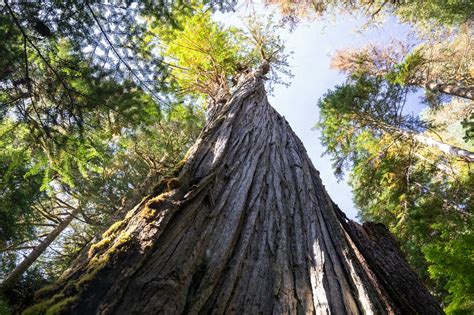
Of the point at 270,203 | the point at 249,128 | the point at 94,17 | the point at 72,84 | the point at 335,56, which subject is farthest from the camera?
the point at 335,56

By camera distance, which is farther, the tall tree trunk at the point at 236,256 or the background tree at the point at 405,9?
the background tree at the point at 405,9

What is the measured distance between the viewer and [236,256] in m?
2.05

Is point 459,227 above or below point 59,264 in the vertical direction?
above

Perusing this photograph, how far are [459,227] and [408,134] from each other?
2.46 meters

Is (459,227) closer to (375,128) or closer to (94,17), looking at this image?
(375,128)

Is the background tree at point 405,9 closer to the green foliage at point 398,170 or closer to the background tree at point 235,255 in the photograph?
the green foliage at point 398,170

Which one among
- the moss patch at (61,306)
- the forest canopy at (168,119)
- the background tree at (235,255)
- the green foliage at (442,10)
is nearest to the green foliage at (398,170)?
the forest canopy at (168,119)

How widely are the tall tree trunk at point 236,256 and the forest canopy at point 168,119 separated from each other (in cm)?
35

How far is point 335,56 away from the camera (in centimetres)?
1373

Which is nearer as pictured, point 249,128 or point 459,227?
point 249,128

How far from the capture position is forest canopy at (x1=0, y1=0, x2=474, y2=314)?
297cm

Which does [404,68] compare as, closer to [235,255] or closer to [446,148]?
[446,148]

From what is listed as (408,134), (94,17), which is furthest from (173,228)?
(408,134)

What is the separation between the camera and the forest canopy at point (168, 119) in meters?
2.97
